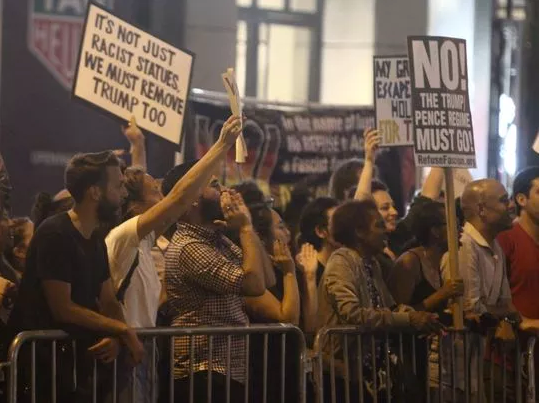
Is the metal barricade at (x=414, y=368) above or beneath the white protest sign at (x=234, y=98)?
beneath

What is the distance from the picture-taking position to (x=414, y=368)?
8.38 m

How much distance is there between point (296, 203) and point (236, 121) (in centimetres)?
262

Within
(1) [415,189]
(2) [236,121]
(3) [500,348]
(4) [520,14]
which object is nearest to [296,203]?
(1) [415,189]

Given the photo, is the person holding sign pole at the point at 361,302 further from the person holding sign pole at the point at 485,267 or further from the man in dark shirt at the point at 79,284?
A: the man in dark shirt at the point at 79,284

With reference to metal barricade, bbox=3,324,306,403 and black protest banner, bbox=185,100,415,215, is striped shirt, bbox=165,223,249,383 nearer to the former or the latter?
metal barricade, bbox=3,324,306,403

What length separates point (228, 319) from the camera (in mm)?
7383

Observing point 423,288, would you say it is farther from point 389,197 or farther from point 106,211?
point 106,211

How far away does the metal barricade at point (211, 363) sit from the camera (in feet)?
22.2

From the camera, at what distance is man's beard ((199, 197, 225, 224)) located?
742 cm

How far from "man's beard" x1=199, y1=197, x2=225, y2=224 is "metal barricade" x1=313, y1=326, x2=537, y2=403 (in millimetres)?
900

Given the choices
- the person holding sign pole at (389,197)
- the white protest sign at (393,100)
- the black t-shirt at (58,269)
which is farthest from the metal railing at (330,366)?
the white protest sign at (393,100)

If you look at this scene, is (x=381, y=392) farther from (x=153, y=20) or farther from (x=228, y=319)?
(x=153, y=20)

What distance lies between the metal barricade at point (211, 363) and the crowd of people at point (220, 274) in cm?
1

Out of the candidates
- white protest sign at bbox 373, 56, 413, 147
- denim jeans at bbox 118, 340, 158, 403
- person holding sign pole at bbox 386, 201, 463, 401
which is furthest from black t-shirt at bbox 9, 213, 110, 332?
white protest sign at bbox 373, 56, 413, 147
